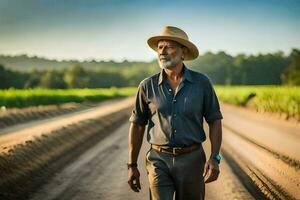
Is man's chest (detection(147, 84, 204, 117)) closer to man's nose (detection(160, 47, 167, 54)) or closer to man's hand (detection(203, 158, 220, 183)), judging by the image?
man's nose (detection(160, 47, 167, 54))

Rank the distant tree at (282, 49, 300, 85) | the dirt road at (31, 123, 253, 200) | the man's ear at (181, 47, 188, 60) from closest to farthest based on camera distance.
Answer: the man's ear at (181, 47, 188, 60) < the dirt road at (31, 123, 253, 200) < the distant tree at (282, 49, 300, 85)

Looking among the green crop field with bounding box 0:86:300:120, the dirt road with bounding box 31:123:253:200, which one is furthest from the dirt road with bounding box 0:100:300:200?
the green crop field with bounding box 0:86:300:120

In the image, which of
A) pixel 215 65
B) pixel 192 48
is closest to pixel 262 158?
pixel 192 48

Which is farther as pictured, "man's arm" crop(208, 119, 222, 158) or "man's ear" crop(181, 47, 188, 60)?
"man's ear" crop(181, 47, 188, 60)

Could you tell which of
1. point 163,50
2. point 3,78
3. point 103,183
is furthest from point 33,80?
point 163,50

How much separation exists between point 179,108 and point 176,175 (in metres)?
0.53

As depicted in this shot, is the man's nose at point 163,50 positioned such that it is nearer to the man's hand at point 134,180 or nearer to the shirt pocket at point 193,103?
the shirt pocket at point 193,103

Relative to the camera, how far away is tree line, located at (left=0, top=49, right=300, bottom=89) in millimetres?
100562

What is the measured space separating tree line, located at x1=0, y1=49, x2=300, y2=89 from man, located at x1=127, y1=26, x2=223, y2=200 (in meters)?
79.4

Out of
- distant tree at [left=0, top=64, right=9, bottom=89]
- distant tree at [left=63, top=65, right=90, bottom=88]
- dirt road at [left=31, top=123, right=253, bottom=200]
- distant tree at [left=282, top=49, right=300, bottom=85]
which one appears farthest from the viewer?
distant tree at [left=63, top=65, right=90, bottom=88]

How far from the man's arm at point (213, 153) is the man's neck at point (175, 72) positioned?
0.47 meters

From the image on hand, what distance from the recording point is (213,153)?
172 inches

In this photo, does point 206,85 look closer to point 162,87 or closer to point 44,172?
point 162,87

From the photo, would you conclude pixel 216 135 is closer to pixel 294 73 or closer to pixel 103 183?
pixel 103 183
